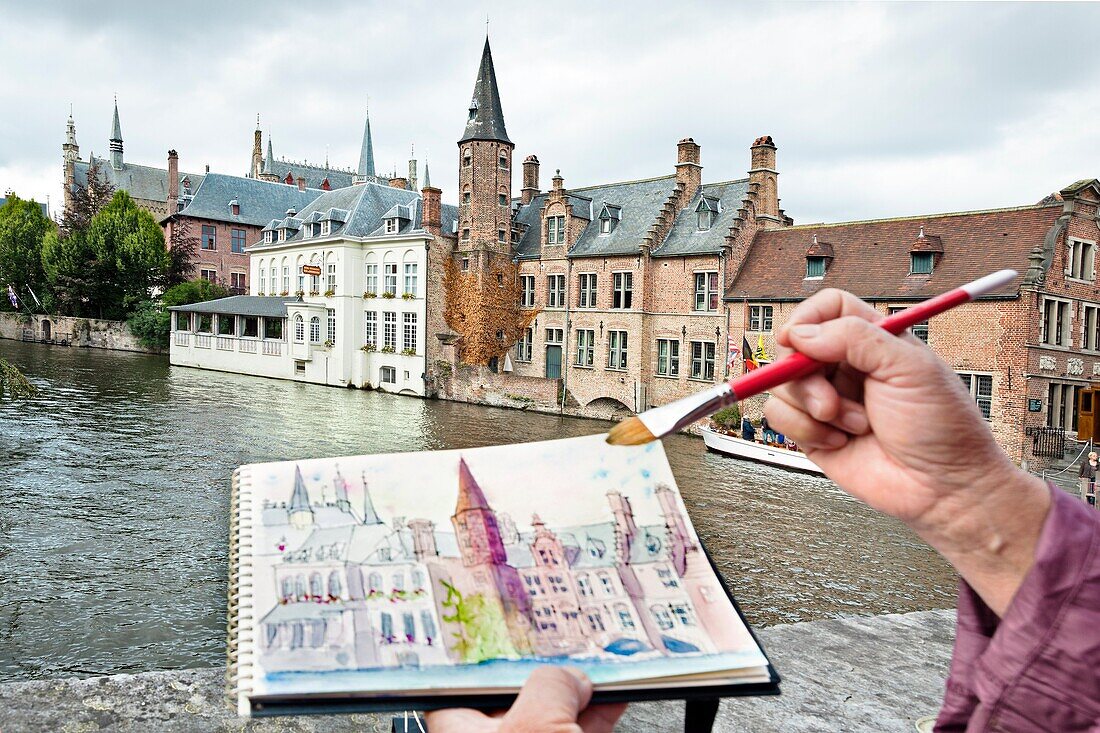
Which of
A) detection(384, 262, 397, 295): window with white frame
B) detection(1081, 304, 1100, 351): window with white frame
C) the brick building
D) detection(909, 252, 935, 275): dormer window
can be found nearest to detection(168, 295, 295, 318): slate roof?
detection(384, 262, 397, 295): window with white frame

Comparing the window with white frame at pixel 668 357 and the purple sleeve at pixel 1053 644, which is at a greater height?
the purple sleeve at pixel 1053 644

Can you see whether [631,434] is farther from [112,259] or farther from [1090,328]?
[112,259]

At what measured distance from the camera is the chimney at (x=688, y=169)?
31.4 m

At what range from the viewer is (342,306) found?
38781mm

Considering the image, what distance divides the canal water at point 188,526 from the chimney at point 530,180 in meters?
15.2

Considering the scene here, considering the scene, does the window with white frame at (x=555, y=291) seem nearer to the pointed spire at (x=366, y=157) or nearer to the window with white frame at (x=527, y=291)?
the window with white frame at (x=527, y=291)

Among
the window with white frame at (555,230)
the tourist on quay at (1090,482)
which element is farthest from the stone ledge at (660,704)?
the window with white frame at (555,230)

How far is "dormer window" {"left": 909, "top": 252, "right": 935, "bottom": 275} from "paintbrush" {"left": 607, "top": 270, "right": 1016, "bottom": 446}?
24637 millimetres

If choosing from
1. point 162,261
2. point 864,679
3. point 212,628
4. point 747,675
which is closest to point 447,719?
point 747,675

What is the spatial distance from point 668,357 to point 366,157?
68.7 meters

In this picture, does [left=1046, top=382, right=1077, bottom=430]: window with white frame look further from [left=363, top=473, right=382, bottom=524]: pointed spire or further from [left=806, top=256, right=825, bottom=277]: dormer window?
[left=363, top=473, right=382, bottom=524]: pointed spire

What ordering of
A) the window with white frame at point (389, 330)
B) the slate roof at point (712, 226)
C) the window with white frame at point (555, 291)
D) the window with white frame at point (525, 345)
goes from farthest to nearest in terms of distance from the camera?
the window with white frame at point (389, 330)
the window with white frame at point (525, 345)
the window with white frame at point (555, 291)
the slate roof at point (712, 226)

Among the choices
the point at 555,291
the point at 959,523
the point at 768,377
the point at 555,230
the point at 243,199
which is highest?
the point at 243,199

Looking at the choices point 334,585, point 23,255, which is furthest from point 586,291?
point 23,255
